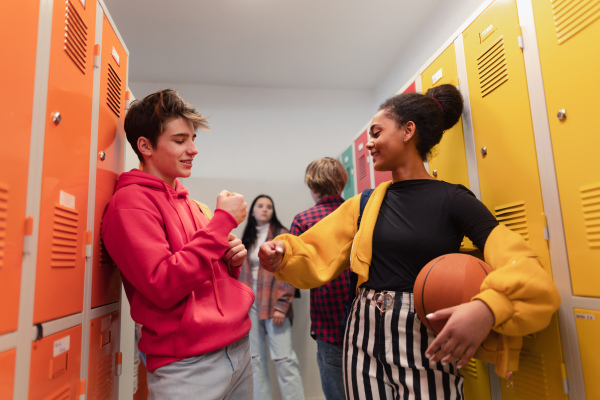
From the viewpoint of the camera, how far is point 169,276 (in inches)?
53.8

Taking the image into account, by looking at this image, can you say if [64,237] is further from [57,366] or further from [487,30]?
[487,30]

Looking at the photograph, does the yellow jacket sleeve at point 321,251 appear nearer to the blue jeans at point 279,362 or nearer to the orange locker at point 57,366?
the orange locker at point 57,366

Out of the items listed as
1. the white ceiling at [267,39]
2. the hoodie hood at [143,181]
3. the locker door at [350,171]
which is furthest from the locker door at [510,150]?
the locker door at [350,171]

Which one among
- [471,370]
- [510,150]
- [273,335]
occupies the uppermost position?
[510,150]

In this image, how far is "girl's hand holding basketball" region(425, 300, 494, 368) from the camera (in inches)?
48.7

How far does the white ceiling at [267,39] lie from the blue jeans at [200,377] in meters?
3.20

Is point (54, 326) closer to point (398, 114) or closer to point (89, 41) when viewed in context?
point (89, 41)

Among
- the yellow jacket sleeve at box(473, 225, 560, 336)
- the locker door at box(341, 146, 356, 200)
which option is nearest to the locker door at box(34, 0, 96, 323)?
the yellow jacket sleeve at box(473, 225, 560, 336)

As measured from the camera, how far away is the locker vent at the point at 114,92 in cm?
190

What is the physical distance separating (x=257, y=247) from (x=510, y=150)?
2.92 m

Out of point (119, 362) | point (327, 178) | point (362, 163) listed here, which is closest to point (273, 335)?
point (327, 178)

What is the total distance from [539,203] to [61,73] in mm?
1769

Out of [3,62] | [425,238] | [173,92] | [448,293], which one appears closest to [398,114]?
[425,238]

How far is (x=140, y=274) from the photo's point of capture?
139 centimetres
